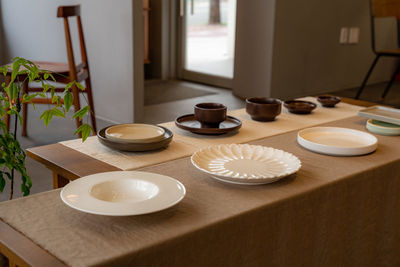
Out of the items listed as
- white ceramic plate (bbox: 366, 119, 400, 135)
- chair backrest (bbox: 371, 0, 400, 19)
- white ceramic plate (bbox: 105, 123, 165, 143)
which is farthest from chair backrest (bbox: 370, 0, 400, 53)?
white ceramic plate (bbox: 105, 123, 165, 143)

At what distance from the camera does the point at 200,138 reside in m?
1.28

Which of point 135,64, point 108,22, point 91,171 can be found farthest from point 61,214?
point 108,22

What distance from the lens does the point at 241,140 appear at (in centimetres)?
128

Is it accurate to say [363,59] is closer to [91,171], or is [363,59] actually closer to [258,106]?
[258,106]

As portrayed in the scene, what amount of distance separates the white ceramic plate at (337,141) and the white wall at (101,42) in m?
1.76

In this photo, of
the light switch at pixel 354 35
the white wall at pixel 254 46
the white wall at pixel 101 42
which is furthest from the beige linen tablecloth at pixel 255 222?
the light switch at pixel 354 35

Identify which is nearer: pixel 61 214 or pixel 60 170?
pixel 61 214

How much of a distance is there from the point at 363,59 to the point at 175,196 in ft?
13.0

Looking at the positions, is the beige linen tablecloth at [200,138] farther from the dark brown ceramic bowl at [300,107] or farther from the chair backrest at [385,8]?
the chair backrest at [385,8]

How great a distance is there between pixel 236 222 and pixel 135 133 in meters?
0.50

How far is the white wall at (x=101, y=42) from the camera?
2.89m

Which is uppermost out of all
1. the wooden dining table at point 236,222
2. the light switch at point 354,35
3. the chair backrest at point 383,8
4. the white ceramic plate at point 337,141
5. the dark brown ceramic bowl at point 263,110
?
the chair backrest at point 383,8

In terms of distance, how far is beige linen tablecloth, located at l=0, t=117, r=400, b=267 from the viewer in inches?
28.6

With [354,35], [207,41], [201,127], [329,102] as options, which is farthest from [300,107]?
[207,41]
